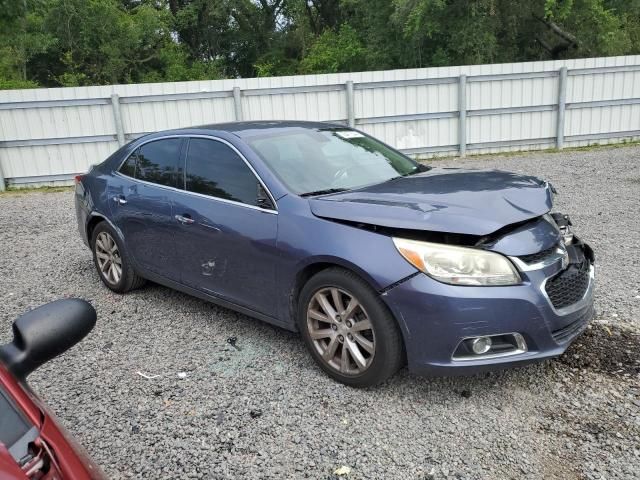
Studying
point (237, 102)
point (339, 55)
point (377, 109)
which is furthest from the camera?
point (339, 55)

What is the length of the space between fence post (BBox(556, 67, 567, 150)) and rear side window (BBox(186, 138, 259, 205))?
11.7 metres

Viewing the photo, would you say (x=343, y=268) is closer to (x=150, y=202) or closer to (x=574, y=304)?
(x=574, y=304)

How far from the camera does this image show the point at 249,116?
12.4 metres

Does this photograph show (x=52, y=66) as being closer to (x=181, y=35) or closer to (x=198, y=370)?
(x=181, y=35)

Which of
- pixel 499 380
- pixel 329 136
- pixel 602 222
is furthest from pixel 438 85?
pixel 499 380

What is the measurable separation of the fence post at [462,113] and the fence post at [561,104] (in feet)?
7.99

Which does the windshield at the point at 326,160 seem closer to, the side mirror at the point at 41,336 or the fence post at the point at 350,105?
the side mirror at the point at 41,336

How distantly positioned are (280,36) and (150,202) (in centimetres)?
2781

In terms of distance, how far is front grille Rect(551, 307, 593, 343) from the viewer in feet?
9.70

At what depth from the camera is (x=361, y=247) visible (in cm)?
302

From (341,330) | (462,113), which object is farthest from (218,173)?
(462,113)

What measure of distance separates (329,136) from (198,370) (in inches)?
79.1

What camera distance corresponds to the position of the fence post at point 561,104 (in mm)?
13195

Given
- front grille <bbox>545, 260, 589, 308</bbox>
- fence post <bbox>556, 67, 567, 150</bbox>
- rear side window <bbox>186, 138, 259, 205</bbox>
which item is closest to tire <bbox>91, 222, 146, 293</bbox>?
rear side window <bbox>186, 138, 259, 205</bbox>
